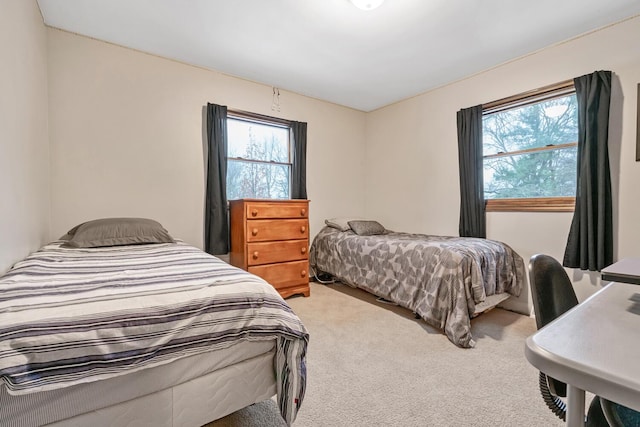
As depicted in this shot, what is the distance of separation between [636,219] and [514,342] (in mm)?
1328

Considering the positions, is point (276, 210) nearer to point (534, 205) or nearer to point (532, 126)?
point (534, 205)

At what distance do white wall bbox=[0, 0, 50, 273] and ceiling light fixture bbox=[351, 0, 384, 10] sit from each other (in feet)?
6.38

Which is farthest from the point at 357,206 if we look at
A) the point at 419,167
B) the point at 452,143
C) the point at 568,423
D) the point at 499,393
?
the point at 568,423

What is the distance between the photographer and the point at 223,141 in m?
3.03

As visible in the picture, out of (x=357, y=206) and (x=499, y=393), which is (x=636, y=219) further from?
(x=357, y=206)

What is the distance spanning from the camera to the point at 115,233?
2.19 metres

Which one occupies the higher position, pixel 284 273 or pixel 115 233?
pixel 115 233

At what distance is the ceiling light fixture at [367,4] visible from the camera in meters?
1.89

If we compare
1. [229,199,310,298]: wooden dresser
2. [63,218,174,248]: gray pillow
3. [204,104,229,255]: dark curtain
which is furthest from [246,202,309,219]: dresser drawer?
[63,218,174,248]: gray pillow

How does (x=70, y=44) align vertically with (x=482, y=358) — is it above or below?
above

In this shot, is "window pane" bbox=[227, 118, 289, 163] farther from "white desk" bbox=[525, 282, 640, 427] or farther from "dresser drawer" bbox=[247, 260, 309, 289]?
"white desk" bbox=[525, 282, 640, 427]

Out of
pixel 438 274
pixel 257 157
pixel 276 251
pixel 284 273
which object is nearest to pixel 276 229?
pixel 276 251

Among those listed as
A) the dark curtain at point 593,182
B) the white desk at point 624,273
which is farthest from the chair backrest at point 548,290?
the dark curtain at point 593,182

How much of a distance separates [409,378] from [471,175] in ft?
7.33
